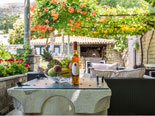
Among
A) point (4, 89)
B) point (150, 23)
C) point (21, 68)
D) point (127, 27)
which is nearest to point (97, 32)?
point (127, 27)

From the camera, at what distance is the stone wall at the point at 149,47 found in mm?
8391

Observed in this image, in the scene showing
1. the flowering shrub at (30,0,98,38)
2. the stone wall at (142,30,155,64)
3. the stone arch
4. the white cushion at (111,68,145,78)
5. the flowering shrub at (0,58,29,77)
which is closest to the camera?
the stone arch

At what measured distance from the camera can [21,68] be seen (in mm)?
3336

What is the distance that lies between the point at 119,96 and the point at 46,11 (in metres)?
4.39

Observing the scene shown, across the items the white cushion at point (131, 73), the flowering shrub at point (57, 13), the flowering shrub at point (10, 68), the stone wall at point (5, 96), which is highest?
the flowering shrub at point (57, 13)

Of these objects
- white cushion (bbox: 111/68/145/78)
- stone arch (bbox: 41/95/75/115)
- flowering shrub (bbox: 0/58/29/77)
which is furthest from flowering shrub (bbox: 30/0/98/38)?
stone arch (bbox: 41/95/75/115)

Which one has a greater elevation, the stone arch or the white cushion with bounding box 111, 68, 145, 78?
the white cushion with bounding box 111, 68, 145, 78

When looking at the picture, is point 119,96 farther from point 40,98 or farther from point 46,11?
point 46,11

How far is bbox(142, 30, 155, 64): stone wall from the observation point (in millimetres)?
8391

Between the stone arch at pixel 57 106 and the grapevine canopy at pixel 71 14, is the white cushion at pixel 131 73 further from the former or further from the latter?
the grapevine canopy at pixel 71 14

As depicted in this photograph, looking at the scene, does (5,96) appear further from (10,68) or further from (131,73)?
(131,73)

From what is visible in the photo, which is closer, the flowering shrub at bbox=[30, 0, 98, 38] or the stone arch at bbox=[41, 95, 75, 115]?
the stone arch at bbox=[41, 95, 75, 115]

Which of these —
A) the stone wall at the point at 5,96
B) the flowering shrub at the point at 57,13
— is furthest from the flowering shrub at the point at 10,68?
the flowering shrub at the point at 57,13

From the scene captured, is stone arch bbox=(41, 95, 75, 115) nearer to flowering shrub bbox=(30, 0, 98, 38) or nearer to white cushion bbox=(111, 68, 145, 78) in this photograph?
white cushion bbox=(111, 68, 145, 78)
